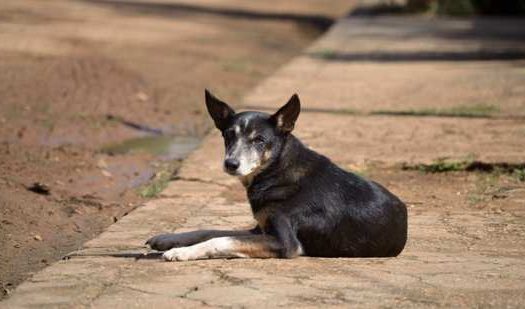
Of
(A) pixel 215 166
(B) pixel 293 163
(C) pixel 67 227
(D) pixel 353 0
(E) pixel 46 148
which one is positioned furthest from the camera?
(D) pixel 353 0

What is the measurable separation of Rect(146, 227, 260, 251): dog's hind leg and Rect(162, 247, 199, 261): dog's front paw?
393 millimetres

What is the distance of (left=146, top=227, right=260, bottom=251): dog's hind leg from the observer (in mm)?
7199

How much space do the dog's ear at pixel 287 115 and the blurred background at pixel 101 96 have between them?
1.74m

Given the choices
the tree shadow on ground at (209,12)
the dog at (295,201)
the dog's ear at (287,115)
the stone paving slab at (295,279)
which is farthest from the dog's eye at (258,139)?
the tree shadow on ground at (209,12)

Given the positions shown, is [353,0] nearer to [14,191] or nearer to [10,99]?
[10,99]

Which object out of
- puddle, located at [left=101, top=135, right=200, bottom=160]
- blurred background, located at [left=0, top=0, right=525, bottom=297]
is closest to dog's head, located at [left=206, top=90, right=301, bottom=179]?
blurred background, located at [left=0, top=0, right=525, bottom=297]

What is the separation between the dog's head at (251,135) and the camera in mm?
6855

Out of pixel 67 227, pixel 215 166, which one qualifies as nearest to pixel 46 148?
pixel 215 166

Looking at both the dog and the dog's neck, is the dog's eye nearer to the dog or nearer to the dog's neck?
the dog

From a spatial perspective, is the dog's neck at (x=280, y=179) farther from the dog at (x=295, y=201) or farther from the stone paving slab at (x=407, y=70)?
the stone paving slab at (x=407, y=70)

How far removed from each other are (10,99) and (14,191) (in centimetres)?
431

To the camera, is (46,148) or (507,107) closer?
(46,148)

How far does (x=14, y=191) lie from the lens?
9.12 metres

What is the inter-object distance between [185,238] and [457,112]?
6621mm
